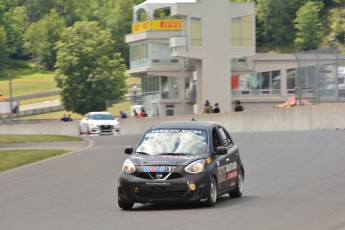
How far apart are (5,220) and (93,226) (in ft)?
6.75

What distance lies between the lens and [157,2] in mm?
97875

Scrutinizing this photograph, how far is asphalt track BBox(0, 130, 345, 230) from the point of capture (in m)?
14.5

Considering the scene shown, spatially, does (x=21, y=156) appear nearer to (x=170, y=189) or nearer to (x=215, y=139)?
(x=215, y=139)

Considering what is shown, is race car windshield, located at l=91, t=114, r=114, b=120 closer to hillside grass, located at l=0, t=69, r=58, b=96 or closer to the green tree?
the green tree

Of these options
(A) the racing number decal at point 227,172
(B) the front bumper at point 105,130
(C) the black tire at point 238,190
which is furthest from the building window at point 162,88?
(A) the racing number decal at point 227,172

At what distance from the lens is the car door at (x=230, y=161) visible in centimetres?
1765

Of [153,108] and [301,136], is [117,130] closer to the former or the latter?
[301,136]

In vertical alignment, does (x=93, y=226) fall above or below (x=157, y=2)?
below

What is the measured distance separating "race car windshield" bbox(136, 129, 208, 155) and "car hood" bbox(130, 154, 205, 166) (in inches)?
7.6

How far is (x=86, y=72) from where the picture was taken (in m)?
128

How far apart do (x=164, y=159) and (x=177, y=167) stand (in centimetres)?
31

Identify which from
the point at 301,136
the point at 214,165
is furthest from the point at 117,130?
the point at 214,165

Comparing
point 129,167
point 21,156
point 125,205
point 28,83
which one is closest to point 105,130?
point 21,156

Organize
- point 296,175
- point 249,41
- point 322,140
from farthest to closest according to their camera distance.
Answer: point 249,41
point 322,140
point 296,175
